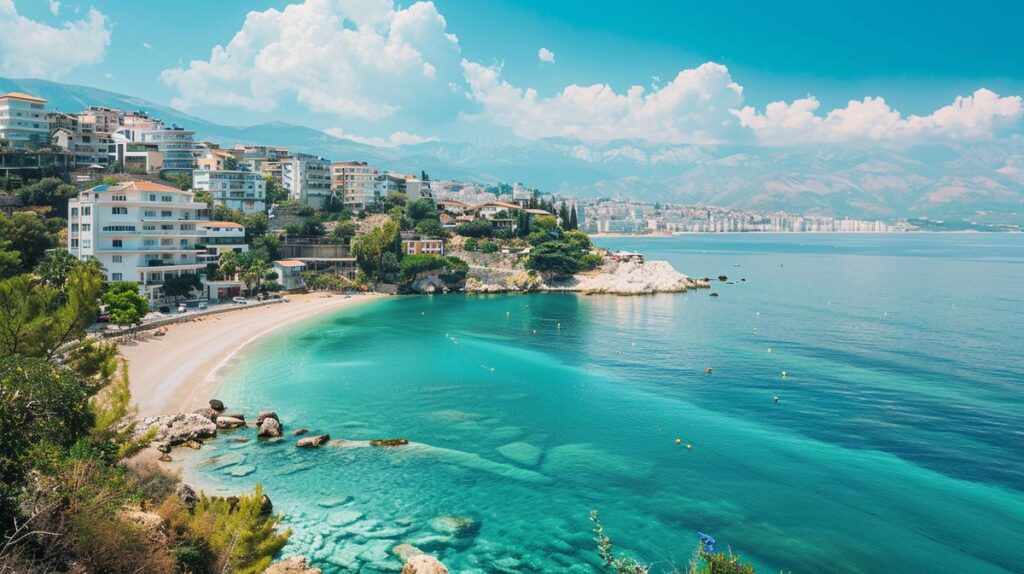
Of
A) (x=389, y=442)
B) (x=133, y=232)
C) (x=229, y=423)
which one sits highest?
(x=133, y=232)

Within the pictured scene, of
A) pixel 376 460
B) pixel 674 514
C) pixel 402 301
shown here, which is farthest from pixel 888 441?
pixel 402 301

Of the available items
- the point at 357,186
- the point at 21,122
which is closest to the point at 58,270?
the point at 21,122

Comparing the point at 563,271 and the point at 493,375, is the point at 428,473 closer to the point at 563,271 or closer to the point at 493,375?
the point at 493,375

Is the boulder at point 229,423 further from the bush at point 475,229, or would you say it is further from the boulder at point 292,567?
the bush at point 475,229

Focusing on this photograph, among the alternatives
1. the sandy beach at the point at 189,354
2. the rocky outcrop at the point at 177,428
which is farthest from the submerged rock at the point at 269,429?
the sandy beach at the point at 189,354

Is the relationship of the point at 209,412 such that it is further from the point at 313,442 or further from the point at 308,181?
the point at 308,181
